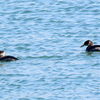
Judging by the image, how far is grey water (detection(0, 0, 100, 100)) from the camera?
47.4ft

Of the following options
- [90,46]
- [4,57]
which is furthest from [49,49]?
[4,57]

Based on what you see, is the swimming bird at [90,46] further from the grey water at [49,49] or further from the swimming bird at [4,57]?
the swimming bird at [4,57]

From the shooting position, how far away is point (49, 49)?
19.1 metres

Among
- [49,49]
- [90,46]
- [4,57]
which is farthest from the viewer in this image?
[90,46]

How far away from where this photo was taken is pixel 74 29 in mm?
22250

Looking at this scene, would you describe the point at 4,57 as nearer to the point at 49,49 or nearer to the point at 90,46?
the point at 49,49

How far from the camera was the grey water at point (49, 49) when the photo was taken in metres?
14.5

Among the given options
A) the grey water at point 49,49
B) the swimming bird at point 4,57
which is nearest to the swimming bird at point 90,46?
the grey water at point 49,49

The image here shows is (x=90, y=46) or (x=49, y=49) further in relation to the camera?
(x=90, y=46)

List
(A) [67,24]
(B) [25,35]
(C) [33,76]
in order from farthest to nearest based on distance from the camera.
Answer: (A) [67,24] < (B) [25,35] < (C) [33,76]

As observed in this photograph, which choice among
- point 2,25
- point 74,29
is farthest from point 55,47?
point 2,25

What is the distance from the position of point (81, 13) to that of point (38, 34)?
4392 mm

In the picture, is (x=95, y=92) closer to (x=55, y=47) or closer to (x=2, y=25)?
(x=55, y=47)

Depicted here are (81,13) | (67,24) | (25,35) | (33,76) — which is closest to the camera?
(33,76)
